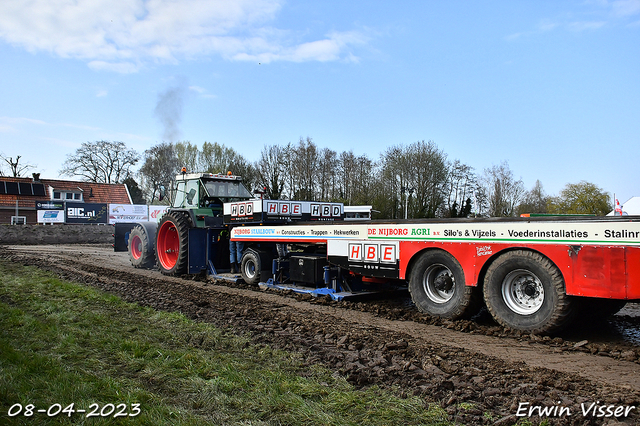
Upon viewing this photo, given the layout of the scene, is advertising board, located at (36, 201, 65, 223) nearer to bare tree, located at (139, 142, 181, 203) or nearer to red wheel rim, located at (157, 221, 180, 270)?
bare tree, located at (139, 142, 181, 203)

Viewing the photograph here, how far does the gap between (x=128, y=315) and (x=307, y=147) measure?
1492 inches

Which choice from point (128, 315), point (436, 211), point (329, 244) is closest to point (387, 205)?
point (436, 211)

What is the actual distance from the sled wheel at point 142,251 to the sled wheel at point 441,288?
9320 mm

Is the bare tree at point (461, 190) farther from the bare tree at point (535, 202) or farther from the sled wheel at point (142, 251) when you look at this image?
the sled wheel at point (142, 251)

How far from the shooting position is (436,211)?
41531mm

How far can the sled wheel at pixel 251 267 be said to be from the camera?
1074 cm

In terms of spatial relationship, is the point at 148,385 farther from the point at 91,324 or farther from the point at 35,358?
the point at 91,324

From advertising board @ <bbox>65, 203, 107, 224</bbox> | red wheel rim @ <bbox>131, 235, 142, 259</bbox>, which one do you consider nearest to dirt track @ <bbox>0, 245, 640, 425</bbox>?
red wheel rim @ <bbox>131, 235, 142, 259</bbox>

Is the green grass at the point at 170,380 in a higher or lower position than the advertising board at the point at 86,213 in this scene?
lower

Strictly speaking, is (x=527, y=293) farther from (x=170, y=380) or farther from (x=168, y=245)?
(x=168, y=245)

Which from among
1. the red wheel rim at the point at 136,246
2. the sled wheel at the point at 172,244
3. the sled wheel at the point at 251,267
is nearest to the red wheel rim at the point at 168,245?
the sled wheel at the point at 172,244

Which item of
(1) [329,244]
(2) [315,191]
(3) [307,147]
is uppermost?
(3) [307,147]

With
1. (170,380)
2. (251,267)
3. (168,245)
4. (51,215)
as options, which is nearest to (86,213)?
(51,215)

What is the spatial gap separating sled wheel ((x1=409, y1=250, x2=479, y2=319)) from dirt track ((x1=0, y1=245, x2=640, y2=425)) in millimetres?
249
